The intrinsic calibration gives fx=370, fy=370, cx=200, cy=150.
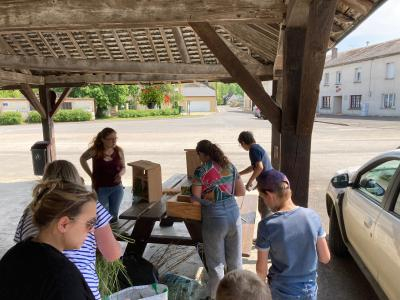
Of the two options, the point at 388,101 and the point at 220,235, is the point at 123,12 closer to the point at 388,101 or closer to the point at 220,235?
the point at 220,235

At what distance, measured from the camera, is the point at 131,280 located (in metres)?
3.60

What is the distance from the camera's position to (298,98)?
321cm

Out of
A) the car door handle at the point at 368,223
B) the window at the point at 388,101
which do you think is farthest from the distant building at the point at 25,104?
the car door handle at the point at 368,223

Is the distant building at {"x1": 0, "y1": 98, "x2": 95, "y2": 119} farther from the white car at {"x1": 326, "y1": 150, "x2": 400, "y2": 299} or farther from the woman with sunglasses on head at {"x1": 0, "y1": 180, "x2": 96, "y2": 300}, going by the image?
the woman with sunglasses on head at {"x1": 0, "y1": 180, "x2": 96, "y2": 300}

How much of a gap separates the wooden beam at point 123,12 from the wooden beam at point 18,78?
15.5ft

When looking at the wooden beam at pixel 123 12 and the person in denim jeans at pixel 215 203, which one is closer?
the wooden beam at pixel 123 12

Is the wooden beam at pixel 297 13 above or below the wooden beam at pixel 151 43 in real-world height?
below

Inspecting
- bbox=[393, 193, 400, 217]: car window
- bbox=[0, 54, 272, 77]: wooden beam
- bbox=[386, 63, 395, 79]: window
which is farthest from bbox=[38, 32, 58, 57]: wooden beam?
bbox=[386, 63, 395, 79]: window

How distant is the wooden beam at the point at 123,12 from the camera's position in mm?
2947

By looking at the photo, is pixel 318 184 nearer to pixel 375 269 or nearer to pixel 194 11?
pixel 375 269

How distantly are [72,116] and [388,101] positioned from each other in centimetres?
3371

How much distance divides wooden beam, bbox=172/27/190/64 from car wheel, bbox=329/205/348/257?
12.0 feet

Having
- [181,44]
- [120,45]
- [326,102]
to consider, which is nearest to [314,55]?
[181,44]

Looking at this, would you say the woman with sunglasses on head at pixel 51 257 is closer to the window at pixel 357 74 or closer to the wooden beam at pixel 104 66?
the wooden beam at pixel 104 66
